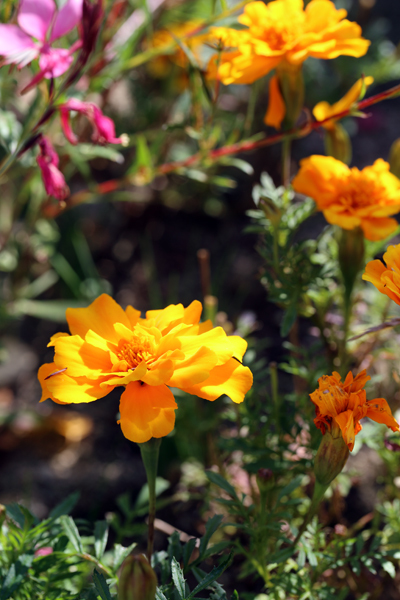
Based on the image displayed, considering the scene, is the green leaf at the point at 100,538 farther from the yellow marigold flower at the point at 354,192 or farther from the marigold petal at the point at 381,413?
the yellow marigold flower at the point at 354,192

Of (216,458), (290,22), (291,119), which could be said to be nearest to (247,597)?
(216,458)

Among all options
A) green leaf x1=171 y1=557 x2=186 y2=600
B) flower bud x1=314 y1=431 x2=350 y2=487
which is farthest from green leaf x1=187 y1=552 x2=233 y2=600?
flower bud x1=314 y1=431 x2=350 y2=487

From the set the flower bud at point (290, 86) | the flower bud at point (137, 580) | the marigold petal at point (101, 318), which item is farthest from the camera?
the flower bud at point (290, 86)

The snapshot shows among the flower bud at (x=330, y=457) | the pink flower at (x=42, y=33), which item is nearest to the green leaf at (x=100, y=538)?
the flower bud at (x=330, y=457)

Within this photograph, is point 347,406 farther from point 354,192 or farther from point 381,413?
point 354,192

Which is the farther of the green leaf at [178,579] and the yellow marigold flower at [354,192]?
the yellow marigold flower at [354,192]

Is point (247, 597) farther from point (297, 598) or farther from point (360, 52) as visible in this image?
point (360, 52)

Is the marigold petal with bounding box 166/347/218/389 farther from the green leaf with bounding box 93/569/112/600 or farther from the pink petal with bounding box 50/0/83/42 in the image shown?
the pink petal with bounding box 50/0/83/42

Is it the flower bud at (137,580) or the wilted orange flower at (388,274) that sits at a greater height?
the wilted orange flower at (388,274)
